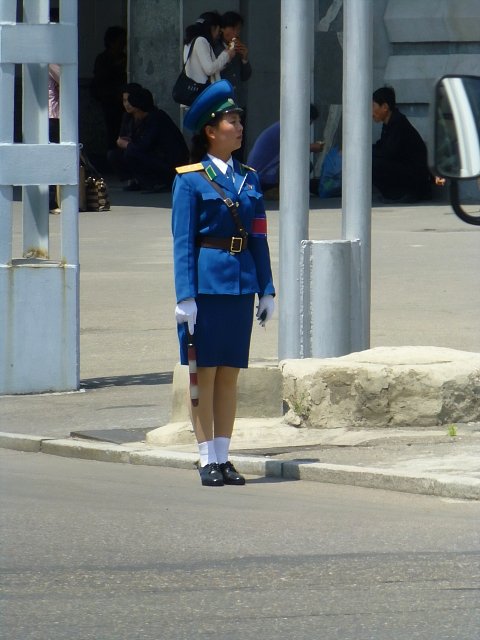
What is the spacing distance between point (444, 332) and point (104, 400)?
3.27 meters

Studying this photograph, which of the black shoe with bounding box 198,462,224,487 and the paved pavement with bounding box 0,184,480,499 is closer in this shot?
the black shoe with bounding box 198,462,224,487

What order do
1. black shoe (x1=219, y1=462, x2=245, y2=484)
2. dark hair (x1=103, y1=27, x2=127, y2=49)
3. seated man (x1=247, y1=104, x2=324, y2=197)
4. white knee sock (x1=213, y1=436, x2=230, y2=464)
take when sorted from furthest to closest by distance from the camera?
dark hair (x1=103, y1=27, x2=127, y2=49) → seated man (x1=247, y1=104, x2=324, y2=197) → white knee sock (x1=213, y1=436, x2=230, y2=464) → black shoe (x1=219, y1=462, x2=245, y2=484)

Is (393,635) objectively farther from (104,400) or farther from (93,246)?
(93,246)

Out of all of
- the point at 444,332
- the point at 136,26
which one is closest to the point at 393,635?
the point at 444,332

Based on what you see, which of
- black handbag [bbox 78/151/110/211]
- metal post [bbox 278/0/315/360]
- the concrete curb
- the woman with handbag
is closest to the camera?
the concrete curb

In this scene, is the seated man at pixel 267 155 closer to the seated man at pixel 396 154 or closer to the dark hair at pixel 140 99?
the seated man at pixel 396 154

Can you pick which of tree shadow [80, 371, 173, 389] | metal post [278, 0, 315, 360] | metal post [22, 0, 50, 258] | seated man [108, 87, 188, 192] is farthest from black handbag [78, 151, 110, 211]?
metal post [278, 0, 315, 360]

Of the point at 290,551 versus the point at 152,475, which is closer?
the point at 290,551

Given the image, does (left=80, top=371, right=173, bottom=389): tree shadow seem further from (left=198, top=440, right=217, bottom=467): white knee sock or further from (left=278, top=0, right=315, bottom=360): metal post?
(left=198, top=440, right=217, bottom=467): white knee sock

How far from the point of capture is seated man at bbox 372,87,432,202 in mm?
22719

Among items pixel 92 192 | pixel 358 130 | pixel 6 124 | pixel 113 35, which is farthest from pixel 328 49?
pixel 358 130

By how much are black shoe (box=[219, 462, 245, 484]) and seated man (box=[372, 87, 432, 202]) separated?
1395cm

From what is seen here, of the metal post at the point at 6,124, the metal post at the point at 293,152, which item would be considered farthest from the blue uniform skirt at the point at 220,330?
the metal post at the point at 6,124

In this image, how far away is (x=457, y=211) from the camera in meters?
5.28
